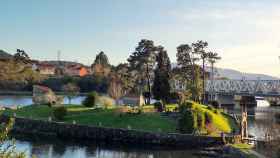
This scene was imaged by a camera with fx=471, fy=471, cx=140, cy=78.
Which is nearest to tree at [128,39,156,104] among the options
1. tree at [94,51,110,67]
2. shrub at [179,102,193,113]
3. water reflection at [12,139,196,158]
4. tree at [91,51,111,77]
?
shrub at [179,102,193,113]

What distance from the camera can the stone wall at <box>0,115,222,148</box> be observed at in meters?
54.2

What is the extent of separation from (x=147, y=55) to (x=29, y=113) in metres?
28.0

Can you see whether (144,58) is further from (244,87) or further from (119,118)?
(244,87)

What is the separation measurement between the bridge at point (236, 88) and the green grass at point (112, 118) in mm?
63611

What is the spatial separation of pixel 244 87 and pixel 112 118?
82071 millimetres

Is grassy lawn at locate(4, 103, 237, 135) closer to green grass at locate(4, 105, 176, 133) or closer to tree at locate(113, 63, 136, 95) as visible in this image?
green grass at locate(4, 105, 176, 133)

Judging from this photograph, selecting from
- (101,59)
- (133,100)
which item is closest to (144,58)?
(133,100)

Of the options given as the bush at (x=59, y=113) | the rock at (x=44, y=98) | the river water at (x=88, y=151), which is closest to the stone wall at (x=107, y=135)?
the bush at (x=59, y=113)

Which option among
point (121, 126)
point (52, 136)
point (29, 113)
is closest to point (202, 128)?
point (121, 126)

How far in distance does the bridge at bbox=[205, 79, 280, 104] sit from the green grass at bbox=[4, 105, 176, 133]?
209 ft

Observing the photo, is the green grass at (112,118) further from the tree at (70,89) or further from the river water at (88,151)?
the tree at (70,89)

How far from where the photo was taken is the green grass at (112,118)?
192ft

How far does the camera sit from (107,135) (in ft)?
187

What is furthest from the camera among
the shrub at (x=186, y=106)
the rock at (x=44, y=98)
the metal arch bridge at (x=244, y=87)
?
the metal arch bridge at (x=244, y=87)
